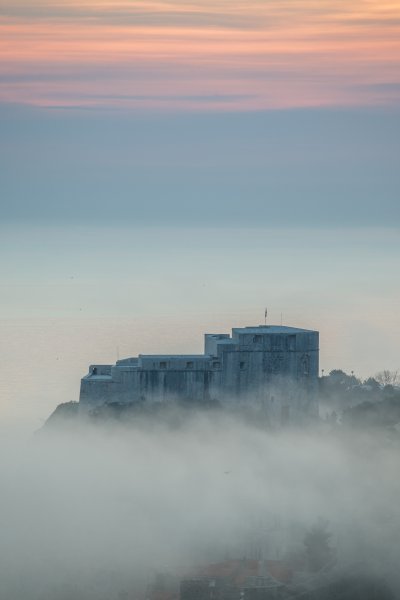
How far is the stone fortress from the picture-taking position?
3477 inches

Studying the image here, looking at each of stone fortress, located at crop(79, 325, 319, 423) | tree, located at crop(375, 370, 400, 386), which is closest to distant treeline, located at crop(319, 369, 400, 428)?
tree, located at crop(375, 370, 400, 386)

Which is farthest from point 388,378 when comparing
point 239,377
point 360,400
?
point 239,377

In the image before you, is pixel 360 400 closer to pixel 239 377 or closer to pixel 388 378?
pixel 239 377

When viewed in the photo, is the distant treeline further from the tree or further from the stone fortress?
the stone fortress

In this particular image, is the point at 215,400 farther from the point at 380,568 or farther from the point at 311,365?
the point at 380,568

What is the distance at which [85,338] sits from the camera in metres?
150

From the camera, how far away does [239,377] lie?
290 ft

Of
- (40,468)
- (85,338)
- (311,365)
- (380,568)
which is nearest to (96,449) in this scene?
(40,468)

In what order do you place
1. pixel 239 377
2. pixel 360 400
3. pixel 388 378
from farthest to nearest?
1. pixel 388 378
2. pixel 360 400
3. pixel 239 377

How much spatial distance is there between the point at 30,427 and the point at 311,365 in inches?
820

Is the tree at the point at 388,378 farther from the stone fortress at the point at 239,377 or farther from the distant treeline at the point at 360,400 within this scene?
the stone fortress at the point at 239,377

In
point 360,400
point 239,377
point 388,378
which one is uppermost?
point 388,378

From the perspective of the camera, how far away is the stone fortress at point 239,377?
290ft

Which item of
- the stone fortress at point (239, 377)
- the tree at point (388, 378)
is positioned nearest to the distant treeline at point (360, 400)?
the tree at point (388, 378)
